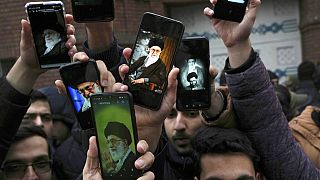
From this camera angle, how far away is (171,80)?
70.9 inches

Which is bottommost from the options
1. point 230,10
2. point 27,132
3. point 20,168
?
point 20,168

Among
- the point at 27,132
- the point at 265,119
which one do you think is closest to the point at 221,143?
the point at 265,119

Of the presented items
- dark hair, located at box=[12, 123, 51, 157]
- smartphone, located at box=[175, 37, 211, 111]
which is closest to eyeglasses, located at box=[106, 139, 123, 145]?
smartphone, located at box=[175, 37, 211, 111]

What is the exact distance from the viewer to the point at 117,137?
1.67 metres

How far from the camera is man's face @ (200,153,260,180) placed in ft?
7.29

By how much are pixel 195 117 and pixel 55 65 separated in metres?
0.93

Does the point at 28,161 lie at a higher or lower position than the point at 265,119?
lower

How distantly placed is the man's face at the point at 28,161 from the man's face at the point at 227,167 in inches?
35.2

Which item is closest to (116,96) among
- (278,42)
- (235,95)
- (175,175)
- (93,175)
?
(93,175)

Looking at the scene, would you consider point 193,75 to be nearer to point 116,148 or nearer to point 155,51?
point 155,51

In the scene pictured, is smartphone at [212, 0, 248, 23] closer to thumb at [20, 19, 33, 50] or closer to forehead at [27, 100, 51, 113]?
thumb at [20, 19, 33, 50]

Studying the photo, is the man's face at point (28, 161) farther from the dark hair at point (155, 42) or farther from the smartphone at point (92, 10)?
the dark hair at point (155, 42)

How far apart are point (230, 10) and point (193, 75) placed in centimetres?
28

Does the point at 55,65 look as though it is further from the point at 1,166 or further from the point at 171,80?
the point at 1,166
